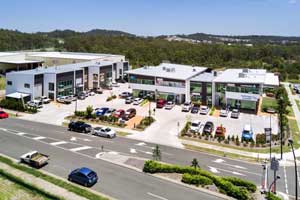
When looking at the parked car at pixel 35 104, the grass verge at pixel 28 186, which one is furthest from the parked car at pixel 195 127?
the parked car at pixel 35 104

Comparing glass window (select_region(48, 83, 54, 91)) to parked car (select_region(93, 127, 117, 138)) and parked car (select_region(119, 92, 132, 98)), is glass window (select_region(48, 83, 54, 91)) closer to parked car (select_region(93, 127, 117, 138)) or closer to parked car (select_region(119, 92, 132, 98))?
parked car (select_region(119, 92, 132, 98))

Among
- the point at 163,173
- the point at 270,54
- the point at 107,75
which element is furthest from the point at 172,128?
the point at 270,54

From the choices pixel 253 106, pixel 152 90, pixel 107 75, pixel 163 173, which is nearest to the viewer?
pixel 163 173

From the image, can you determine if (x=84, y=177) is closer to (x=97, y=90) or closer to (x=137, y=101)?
(x=137, y=101)

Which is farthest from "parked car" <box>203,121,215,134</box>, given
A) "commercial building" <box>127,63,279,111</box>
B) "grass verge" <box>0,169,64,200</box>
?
"grass verge" <box>0,169,64,200</box>

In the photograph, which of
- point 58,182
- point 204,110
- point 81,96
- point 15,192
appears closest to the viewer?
point 15,192

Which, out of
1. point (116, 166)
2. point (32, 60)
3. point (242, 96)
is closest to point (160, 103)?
point (242, 96)

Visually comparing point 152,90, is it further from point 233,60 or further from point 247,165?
point 233,60
